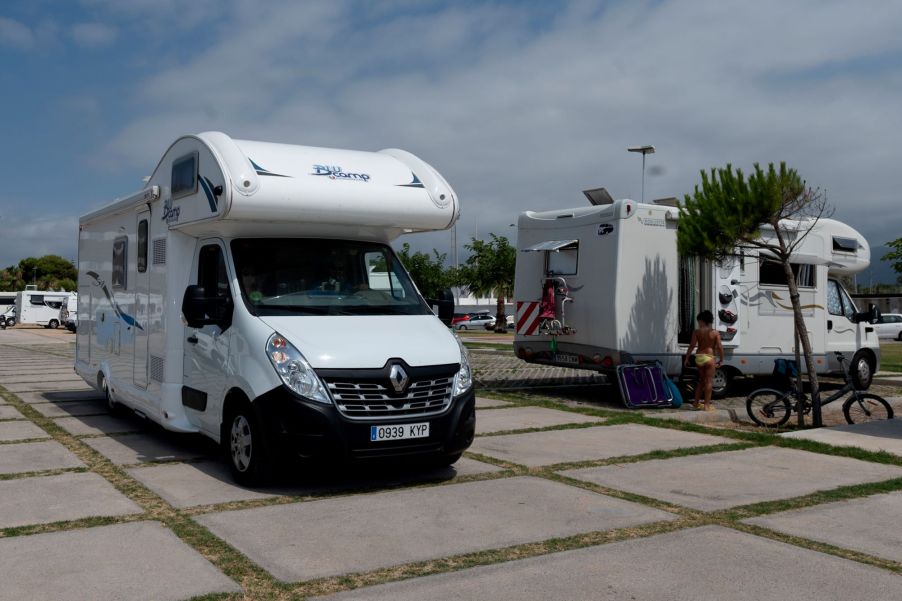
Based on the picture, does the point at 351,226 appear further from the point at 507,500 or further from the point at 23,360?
the point at 23,360

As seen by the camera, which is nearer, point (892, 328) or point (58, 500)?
point (58, 500)

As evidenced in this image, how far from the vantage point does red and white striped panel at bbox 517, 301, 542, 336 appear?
47.0 ft

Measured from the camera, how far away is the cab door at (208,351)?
7.51 meters

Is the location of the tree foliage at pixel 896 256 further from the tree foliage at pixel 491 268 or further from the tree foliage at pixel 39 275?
the tree foliage at pixel 39 275

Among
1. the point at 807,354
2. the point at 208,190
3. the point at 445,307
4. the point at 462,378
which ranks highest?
the point at 208,190

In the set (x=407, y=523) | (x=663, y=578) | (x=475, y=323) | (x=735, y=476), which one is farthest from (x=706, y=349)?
(x=475, y=323)

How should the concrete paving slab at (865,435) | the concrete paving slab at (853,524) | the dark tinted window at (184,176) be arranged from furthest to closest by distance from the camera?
1. the concrete paving slab at (865,435)
2. the dark tinted window at (184,176)
3. the concrete paving slab at (853,524)

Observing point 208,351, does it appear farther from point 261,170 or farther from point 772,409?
point 772,409

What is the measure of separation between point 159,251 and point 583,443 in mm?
4808

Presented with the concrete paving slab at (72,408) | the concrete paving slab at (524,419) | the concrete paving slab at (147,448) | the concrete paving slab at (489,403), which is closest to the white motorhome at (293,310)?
the concrete paving slab at (147,448)

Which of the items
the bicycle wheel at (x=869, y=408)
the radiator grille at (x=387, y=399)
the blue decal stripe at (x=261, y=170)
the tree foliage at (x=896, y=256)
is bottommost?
the bicycle wheel at (x=869, y=408)

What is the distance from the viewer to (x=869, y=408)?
11.4m

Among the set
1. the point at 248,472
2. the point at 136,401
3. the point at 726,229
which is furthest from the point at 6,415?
the point at 726,229

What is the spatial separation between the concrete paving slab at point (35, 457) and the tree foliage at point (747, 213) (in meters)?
8.39
